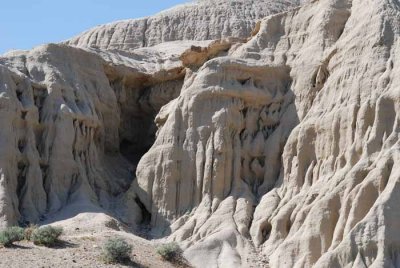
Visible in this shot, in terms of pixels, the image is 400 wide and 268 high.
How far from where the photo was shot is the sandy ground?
37.3m

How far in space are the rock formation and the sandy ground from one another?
172 centimetres

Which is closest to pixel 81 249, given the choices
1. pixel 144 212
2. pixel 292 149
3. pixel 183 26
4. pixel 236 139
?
pixel 144 212

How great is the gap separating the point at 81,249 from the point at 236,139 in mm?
8429

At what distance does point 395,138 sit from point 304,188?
3883 mm

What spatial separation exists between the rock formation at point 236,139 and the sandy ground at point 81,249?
172 cm

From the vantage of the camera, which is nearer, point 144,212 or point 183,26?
point 144,212

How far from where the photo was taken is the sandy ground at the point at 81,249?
37312mm

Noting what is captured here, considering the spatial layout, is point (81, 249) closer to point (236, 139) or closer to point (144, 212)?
point (144, 212)

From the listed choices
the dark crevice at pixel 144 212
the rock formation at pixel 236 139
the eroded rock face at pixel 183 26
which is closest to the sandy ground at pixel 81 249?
the rock formation at pixel 236 139

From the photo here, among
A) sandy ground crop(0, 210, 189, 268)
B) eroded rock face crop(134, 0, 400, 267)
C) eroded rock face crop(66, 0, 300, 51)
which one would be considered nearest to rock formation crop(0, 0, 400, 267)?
eroded rock face crop(134, 0, 400, 267)

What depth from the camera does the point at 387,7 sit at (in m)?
43.8

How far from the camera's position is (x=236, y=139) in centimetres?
Result: 4447

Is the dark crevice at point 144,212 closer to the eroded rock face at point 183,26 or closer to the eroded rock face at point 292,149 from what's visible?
the eroded rock face at point 292,149

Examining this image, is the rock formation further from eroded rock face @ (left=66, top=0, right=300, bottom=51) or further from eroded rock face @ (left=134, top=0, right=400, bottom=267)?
eroded rock face @ (left=66, top=0, right=300, bottom=51)
